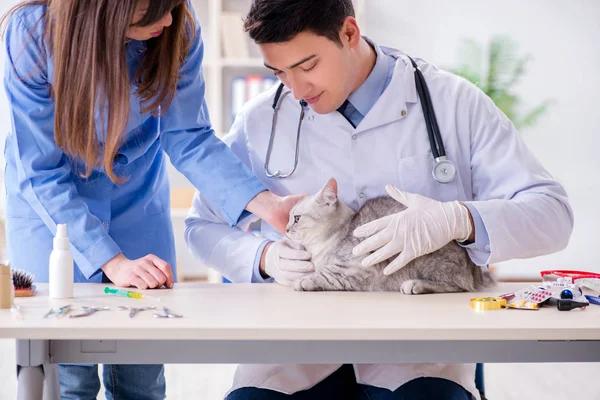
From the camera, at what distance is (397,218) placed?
1.45 meters

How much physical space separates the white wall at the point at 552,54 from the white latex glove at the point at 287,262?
3.62 m

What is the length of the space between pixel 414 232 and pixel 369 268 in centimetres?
13

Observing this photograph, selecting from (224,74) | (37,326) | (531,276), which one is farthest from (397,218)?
(531,276)

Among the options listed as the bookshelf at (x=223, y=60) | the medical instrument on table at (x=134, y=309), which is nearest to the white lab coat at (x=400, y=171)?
the medical instrument on table at (x=134, y=309)

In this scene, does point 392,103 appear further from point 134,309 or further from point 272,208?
point 134,309

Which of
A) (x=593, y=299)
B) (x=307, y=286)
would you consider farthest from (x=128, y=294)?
(x=593, y=299)

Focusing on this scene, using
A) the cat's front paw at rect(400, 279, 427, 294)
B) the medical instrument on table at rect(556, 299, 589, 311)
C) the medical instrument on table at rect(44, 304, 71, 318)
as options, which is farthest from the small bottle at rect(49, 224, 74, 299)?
the medical instrument on table at rect(556, 299, 589, 311)

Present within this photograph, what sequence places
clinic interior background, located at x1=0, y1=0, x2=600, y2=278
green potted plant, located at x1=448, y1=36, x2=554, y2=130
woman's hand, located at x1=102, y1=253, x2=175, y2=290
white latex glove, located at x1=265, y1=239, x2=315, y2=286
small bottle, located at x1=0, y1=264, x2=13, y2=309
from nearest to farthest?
small bottle, located at x1=0, y1=264, x2=13, y2=309, woman's hand, located at x1=102, y1=253, x2=175, y2=290, white latex glove, located at x1=265, y1=239, x2=315, y2=286, green potted plant, located at x1=448, y1=36, x2=554, y2=130, clinic interior background, located at x1=0, y1=0, x2=600, y2=278

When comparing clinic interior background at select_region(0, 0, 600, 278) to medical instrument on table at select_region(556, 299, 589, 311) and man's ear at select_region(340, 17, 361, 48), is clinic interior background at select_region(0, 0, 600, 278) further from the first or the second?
medical instrument on table at select_region(556, 299, 589, 311)

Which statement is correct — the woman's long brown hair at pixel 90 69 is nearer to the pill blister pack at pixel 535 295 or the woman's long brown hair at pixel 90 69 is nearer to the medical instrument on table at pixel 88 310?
the medical instrument on table at pixel 88 310

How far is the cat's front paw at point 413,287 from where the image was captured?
1.45 metres

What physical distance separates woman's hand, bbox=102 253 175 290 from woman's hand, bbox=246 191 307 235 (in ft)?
0.87

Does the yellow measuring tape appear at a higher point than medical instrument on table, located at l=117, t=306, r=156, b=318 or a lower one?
higher

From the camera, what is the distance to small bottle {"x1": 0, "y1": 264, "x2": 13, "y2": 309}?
49.1 inches
